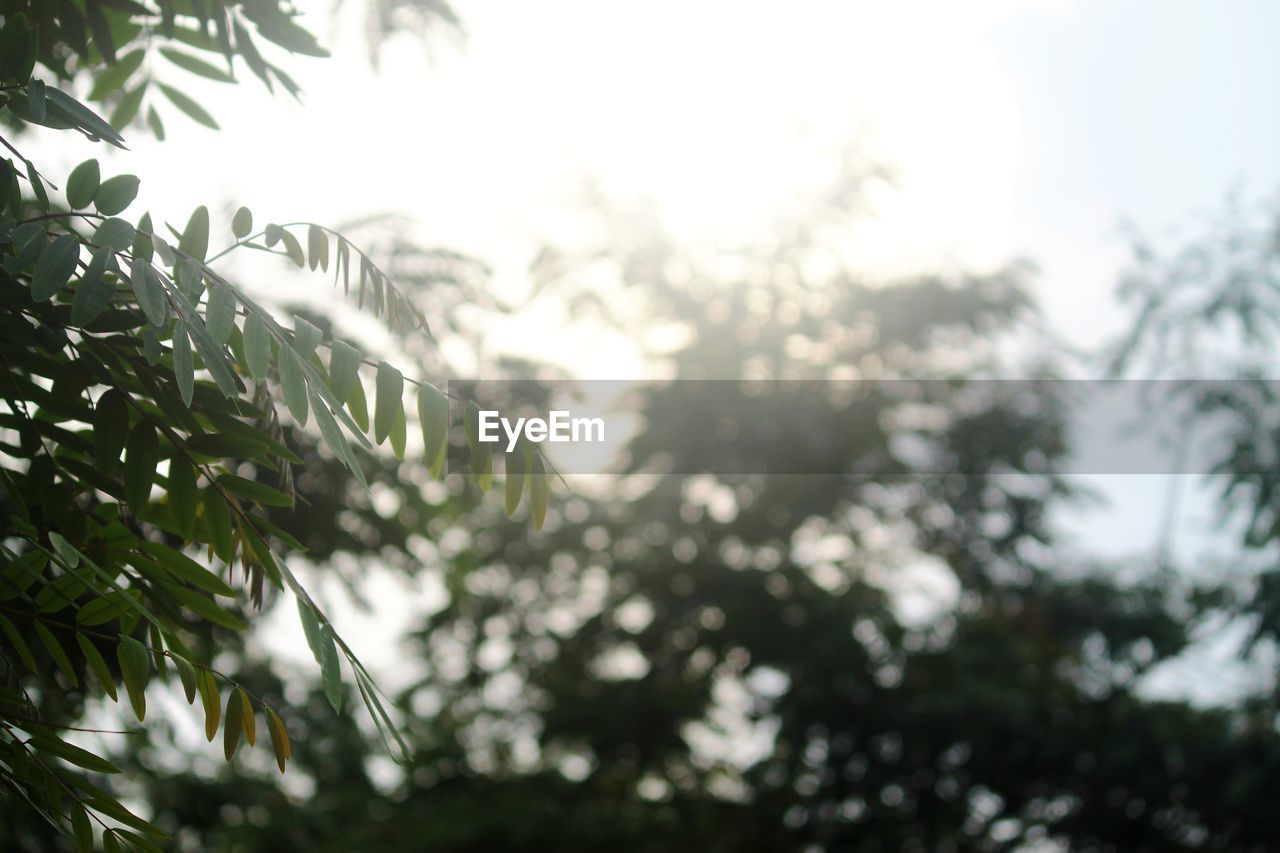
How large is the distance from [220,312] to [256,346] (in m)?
0.08

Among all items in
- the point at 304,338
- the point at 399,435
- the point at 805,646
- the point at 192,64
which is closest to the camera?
the point at 304,338

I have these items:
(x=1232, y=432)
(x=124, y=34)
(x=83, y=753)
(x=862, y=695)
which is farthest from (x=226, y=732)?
(x=862, y=695)

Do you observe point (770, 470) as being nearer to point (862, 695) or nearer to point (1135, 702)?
point (862, 695)

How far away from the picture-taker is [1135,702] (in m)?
15.2

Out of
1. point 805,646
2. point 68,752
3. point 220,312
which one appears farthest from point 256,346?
point 805,646

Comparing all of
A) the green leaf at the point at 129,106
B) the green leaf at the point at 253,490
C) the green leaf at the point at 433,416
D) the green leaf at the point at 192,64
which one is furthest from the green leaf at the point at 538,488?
the green leaf at the point at 129,106

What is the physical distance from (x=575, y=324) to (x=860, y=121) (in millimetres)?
5104

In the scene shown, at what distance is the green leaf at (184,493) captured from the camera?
7.70 ft

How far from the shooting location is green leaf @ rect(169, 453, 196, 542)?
2346 millimetres

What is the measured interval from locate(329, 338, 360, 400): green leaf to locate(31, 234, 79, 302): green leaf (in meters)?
0.42

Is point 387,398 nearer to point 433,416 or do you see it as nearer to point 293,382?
point 433,416

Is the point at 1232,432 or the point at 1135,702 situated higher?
the point at 1232,432

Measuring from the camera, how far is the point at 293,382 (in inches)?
80.0

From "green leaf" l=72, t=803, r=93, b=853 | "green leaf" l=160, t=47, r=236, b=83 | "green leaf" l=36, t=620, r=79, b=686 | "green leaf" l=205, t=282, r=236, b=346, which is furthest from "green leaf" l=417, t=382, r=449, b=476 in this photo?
"green leaf" l=160, t=47, r=236, b=83
